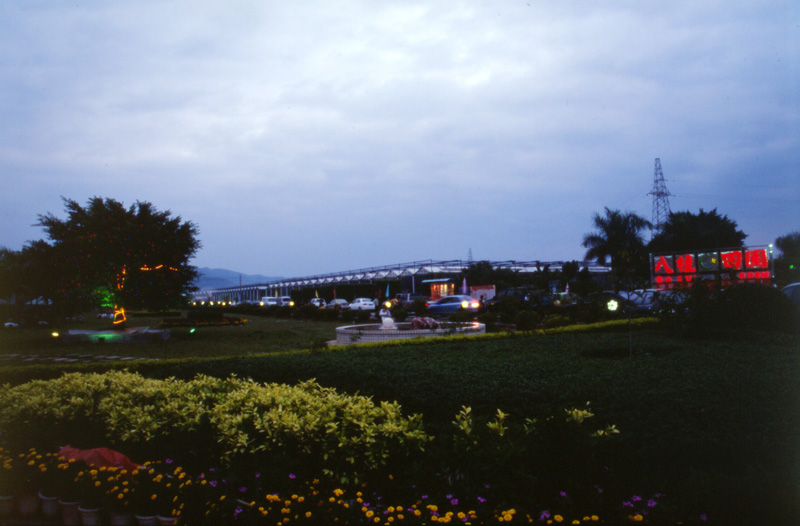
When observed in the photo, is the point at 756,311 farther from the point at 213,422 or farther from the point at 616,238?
the point at 616,238

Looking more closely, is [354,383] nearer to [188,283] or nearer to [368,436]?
[368,436]

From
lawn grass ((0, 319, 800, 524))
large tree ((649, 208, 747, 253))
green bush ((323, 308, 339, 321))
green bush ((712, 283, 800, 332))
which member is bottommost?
green bush ((323, 308, 339, 321))

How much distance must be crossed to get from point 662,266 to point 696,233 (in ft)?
76.1

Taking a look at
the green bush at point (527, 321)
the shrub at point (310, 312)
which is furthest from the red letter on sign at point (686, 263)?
the shrub at point (310, 312)

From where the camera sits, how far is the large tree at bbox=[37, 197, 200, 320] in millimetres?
22719

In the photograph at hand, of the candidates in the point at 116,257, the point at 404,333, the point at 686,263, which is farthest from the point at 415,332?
the point at 686,263

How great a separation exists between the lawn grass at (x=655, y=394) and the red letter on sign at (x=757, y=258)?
18.0m

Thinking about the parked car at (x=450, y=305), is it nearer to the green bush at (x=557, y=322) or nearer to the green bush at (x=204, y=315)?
the green bush at (x=204, y=315)

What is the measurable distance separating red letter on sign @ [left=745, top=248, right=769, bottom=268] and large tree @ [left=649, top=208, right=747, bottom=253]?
70.3 ft

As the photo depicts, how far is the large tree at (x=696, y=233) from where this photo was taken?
46.0 m

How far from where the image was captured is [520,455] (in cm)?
357

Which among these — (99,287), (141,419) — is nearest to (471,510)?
(141,419)

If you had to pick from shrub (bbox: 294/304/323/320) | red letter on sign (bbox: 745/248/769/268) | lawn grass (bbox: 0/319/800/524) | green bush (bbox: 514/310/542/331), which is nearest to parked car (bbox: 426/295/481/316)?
shrub (bbox: 294/304/323/320)

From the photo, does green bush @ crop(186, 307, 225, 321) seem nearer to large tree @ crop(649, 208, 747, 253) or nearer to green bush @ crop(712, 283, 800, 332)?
green bush @ crop(712, 283, 800, 332)
